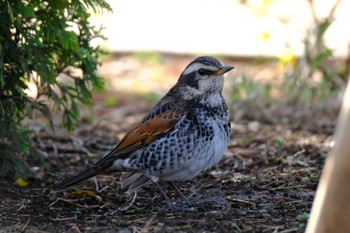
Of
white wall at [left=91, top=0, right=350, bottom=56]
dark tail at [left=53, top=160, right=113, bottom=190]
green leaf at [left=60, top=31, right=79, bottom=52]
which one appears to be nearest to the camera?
green leaf at [left=60, top=31, right=79, bottom=52]

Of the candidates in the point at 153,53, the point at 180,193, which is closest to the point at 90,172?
the point at 180,193

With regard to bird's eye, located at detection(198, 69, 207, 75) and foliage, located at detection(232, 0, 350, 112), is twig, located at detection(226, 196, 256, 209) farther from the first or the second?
foliage, located at detection(232, 0, 350, 112)

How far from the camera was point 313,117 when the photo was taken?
30.8ft

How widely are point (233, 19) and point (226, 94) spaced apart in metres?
3.29

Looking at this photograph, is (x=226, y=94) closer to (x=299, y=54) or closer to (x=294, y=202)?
(x=299, y=54)

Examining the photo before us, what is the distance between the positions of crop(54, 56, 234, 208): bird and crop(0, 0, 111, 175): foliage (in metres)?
0.77

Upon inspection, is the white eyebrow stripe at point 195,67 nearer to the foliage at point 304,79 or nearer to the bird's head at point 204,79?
the bird's head at point 204,79

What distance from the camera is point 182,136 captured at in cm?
603

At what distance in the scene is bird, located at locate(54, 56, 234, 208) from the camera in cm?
602

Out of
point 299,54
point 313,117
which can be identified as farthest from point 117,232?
point 299,54

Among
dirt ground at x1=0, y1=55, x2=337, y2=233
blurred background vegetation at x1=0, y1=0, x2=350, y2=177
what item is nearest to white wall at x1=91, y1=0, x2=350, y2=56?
blurred background vegetation at x1=0, y1=0, x2=350, y2=177

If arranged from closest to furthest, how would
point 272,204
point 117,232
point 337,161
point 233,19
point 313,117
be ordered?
point 337,161 → point 117,232 → point 272,204 → point 313,117 → point 233,19

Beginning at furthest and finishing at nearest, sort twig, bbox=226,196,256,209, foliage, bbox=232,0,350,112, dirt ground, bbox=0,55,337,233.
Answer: foliage, bbox=232,0,350,112
twig, bbox=226,196,256,209
dirt ground, bbox=0,55,337,233

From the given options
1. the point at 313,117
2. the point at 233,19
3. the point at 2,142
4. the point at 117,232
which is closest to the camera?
the point at 117,232
